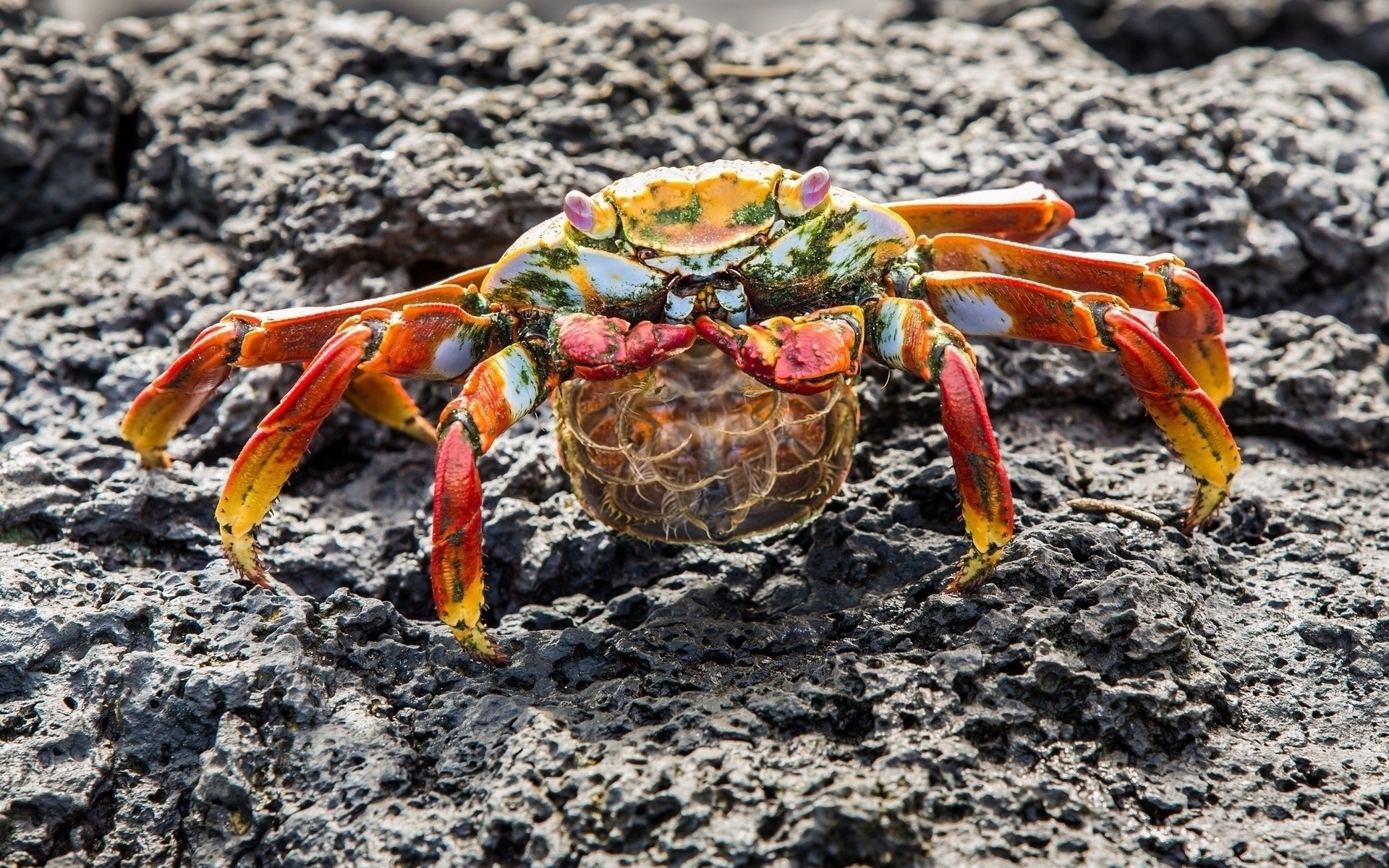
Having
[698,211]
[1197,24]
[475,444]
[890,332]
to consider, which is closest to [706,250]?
[698,211]

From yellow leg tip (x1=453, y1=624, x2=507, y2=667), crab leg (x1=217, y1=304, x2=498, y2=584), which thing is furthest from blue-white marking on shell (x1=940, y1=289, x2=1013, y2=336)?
yellow leg tip (x1=453, y1=624, x2=507, y2=667)

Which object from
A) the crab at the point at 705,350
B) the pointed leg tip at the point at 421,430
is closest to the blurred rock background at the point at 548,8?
the pointed leg tip at the point at 421,430

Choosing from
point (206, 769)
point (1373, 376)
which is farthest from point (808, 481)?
point (1373, 376)

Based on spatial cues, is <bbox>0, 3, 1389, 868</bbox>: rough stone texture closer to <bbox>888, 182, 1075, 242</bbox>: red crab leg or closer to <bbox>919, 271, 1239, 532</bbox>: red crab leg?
<bbox>919, 271, 1239, 532</bbox>: red crab leg

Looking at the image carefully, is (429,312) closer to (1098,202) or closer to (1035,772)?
(1035,772)

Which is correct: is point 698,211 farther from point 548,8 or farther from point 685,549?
point 548,8

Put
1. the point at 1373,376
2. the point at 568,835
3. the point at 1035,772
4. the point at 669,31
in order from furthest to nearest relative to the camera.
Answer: the point at 669,31, the point at 1373,376, the point at 1035,772, the point at 568,835
